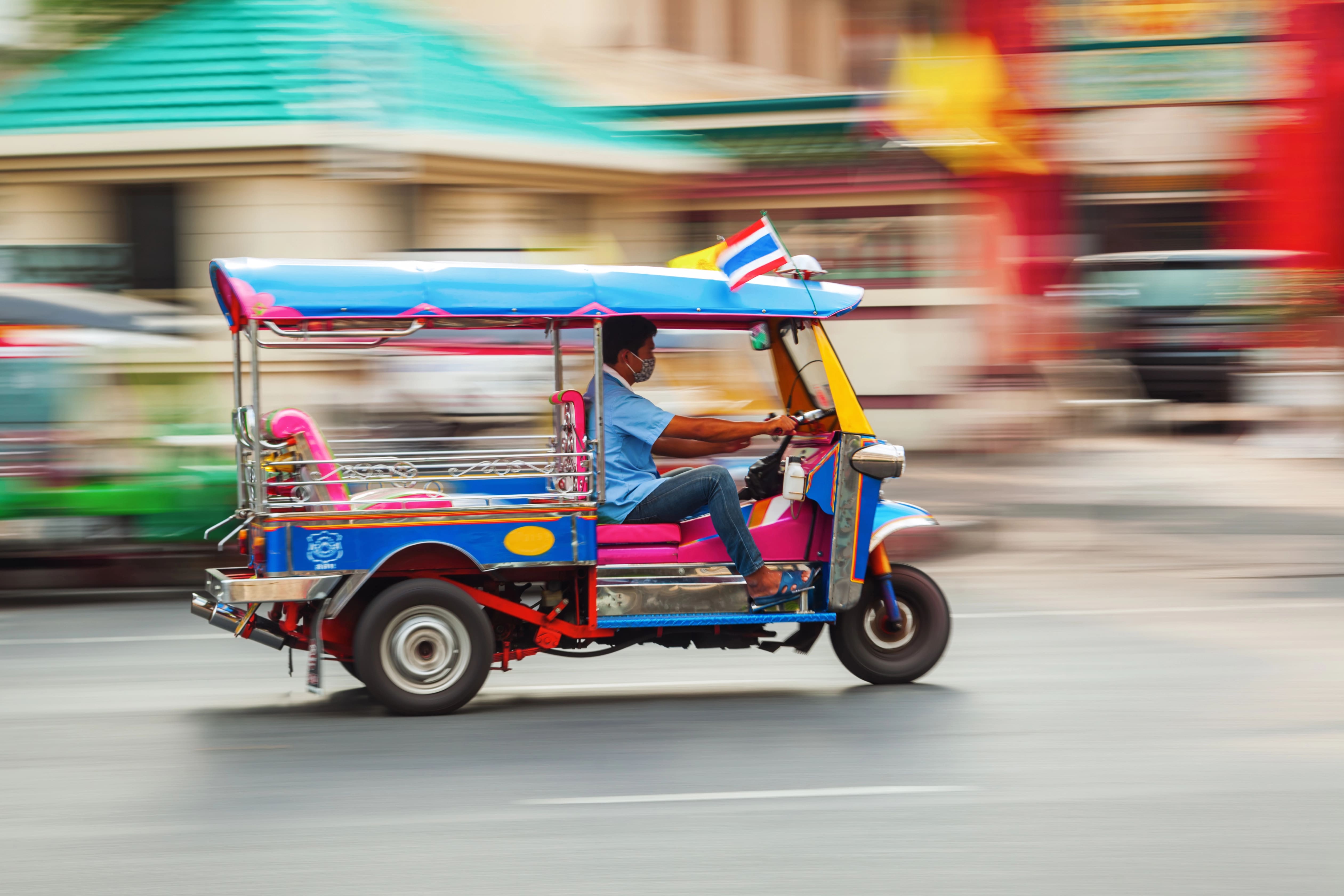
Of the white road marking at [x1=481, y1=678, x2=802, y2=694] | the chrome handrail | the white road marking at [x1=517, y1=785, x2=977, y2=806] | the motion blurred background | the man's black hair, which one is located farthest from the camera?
the motion blurred background

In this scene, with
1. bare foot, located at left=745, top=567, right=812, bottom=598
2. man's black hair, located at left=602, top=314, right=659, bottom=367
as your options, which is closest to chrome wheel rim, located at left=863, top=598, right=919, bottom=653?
bare foot, located at left=745, top=567, right=812, bottom=598

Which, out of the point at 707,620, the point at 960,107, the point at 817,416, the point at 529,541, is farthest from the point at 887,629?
the point at 960,107

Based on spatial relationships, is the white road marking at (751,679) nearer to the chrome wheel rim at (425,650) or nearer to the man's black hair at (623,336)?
the chrome wheel rim at (425,650)

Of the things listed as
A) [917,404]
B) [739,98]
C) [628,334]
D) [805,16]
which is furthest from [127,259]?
[805,16]

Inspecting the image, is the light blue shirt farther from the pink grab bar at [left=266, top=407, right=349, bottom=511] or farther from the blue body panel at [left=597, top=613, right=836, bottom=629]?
the pink grab bar at [left=266, top=407, right=349, bottom=511]

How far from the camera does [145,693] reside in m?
7.49

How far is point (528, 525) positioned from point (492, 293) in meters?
0.99

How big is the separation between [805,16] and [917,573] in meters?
18.7

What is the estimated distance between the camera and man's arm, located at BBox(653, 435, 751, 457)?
7039 millimetres

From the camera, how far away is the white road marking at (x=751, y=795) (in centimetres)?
544

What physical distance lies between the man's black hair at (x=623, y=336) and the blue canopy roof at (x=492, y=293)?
0.09 metres

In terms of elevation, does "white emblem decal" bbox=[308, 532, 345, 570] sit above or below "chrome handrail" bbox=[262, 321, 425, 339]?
below

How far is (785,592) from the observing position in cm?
710

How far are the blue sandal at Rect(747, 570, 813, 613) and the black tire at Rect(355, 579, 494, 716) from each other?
1164mm
